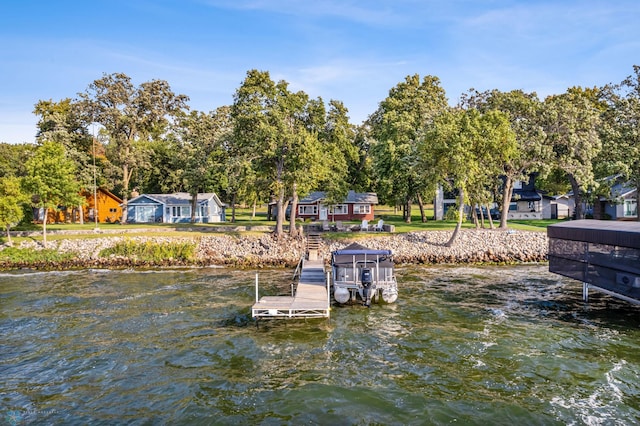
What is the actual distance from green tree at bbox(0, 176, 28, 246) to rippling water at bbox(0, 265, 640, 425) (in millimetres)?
19214

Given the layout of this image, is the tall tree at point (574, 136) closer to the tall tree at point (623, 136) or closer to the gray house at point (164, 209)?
the tall tree at point (623, 136)

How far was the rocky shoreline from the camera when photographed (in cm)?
4166

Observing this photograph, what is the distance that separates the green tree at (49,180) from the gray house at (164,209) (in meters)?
19.2

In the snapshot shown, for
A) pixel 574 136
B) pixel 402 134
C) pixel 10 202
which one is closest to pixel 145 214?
pixel 10 202

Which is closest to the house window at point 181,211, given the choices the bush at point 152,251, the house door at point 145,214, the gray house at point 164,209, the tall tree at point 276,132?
the gray house at point 164,209

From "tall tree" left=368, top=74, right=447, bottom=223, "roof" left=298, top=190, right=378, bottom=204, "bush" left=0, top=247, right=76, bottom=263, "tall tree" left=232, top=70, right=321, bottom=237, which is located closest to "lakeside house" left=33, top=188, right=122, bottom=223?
"bush" left=0, top=247, right=76, bottom=263

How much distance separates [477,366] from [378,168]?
138 feet

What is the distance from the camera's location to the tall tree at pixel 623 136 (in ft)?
158

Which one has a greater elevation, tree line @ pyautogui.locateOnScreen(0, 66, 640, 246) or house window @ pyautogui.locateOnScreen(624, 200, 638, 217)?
tree line @ pyautogui.locateOnScreen(0, 66, 640, 246)

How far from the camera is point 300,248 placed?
4469cm

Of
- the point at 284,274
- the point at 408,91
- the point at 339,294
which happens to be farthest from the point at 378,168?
the point at 339,294

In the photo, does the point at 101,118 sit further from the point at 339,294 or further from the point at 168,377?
the point at 168,377

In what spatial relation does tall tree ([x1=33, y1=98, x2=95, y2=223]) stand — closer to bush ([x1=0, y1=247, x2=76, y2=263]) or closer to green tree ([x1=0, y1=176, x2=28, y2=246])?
green tree ([x1=0, y1=176, x2=28, y2=246])

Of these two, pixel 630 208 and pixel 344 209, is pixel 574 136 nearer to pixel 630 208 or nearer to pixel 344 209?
pixel 630 208
